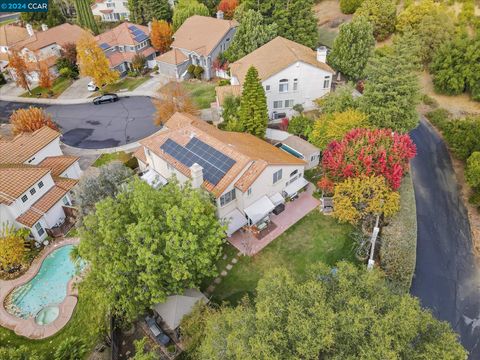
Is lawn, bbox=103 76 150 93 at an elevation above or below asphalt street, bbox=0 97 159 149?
above

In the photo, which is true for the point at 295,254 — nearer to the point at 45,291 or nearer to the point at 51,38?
the point at 45,291

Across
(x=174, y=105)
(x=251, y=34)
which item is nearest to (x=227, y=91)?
(x=174, y=105)

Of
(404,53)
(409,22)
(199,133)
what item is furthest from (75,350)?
(409,22)

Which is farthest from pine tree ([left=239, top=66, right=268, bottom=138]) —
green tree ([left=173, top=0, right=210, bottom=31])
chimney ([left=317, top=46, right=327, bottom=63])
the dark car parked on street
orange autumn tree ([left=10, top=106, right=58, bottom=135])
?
green tree ([left=173, top=0, right=210, bottom=31])

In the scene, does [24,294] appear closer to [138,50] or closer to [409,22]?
[138,50]

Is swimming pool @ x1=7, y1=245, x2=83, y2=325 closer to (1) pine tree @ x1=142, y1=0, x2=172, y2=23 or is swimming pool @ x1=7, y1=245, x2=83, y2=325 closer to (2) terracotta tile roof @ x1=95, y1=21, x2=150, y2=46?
(2) terracotta tile roof @ x1=95, y1=21, x2=150, y2=46

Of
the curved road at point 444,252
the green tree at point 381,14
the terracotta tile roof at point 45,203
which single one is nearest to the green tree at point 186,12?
the green tree at point 381,14

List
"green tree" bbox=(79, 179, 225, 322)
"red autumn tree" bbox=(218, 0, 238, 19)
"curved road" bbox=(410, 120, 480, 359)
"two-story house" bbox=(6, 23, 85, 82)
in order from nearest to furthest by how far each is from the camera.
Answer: "green tree" bbox=(79, 179, 225, 322)
"curved road" bbox=(410, 120, 480, 359)
"two-story house" bbox=(6, 23, 85, 82)
"red autumn tree" bbox=(218, 0, 238, 19)
